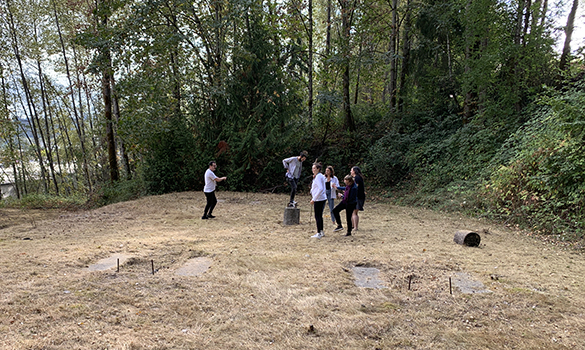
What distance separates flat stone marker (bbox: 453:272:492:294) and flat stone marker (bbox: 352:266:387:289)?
943mm

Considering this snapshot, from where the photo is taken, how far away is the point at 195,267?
4816 millimetres

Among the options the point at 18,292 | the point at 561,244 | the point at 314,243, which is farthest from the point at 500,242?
the point at 18,292

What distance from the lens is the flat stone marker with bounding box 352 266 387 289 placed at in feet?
13.8

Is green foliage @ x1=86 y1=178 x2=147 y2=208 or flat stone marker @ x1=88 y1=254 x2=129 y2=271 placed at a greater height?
flat stone marker @ x1=88 y1=254 x2=129 y2=271

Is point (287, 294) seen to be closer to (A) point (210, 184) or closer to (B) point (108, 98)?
(A) point (210, 184)

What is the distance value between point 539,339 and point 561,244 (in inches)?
174

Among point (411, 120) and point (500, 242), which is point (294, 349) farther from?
point (411, 120)

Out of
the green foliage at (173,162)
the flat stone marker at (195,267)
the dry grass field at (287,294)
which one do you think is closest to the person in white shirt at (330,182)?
the dry grass field at (287,294)

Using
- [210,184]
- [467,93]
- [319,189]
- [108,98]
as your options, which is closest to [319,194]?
[319,189]

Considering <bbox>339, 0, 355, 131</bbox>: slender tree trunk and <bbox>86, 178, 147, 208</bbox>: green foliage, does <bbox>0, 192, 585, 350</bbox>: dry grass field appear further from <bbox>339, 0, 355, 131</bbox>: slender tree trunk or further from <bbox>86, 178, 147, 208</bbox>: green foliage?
<bbox>339, 0, 355, 131</bbox>: slender tree trunk

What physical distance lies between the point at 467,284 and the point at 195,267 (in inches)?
145

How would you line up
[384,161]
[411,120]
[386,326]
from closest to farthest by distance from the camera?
[386,326] < [384,161] < [411,120]

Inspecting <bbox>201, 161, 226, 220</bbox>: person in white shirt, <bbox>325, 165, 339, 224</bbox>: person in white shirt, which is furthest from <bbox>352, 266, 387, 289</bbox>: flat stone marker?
<bbox>201, 161, 226, 220</bbox>: person in white shirt

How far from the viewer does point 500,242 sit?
637 cm
